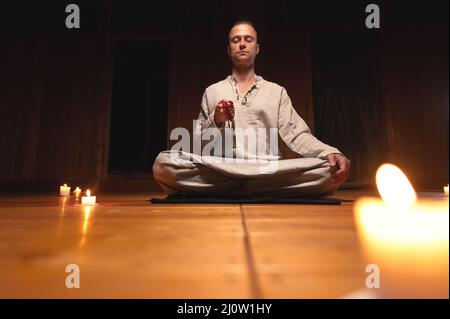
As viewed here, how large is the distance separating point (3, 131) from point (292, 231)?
5.58 metres

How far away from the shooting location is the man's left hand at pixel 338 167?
6.70 feet

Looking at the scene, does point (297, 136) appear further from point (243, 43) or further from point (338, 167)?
point (243, 43)

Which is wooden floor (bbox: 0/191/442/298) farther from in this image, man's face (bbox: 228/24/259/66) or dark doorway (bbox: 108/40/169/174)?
dark doorway (bbox: 108/40/169/174)

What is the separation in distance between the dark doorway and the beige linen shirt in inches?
109

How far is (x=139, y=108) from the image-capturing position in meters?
5.46

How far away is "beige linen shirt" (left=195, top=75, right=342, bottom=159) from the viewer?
7.81 ft

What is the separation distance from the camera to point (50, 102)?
4.96 m

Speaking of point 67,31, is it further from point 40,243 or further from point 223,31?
point 40,243

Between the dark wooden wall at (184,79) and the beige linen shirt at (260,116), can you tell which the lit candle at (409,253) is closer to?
the beige linen shirt at (260,116)

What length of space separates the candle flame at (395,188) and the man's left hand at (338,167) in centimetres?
34

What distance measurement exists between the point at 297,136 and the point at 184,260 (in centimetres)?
193

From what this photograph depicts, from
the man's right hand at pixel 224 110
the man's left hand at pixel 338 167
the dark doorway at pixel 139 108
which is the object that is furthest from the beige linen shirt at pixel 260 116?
the dark doorway at pixel 139 108
